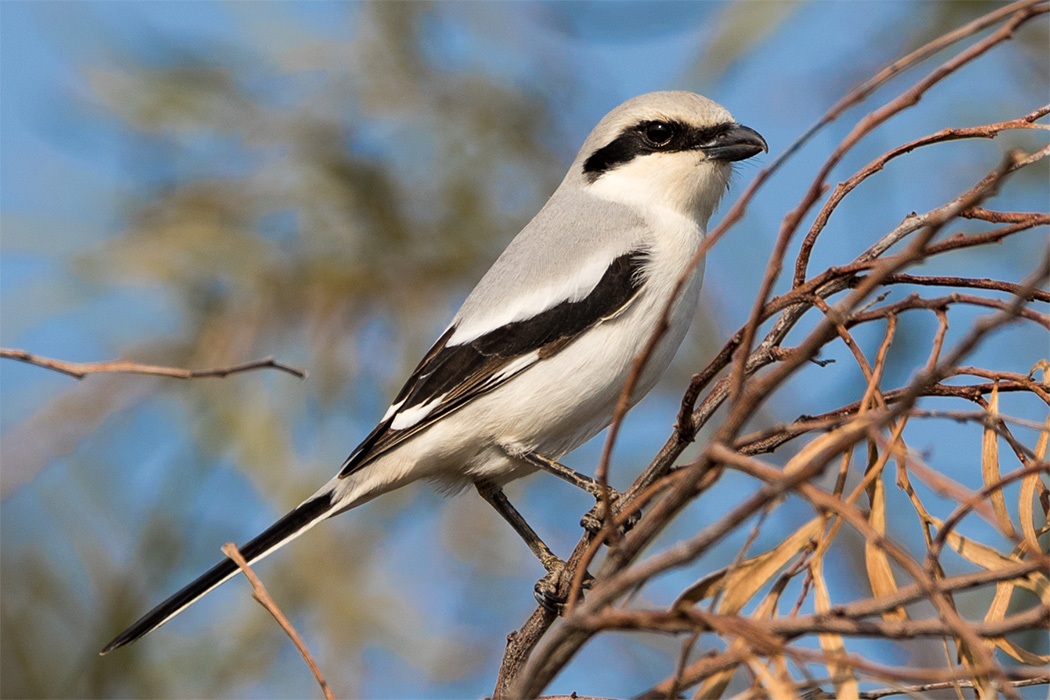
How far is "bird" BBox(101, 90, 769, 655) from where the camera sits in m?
2.53

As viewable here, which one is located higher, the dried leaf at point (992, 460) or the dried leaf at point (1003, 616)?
the dried leaf at point (992, 460)

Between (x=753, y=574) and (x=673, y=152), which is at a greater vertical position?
(x=673, y=152)

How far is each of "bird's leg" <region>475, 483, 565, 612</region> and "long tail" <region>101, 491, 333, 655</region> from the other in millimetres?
442

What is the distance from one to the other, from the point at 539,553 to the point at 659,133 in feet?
4.02

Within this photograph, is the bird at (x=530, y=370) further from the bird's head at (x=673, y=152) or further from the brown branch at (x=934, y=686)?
the brown branch at (x=934, y=686)

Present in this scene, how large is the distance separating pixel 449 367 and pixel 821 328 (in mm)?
1661

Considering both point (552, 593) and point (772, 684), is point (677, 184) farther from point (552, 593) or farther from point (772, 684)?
point (772, 684)

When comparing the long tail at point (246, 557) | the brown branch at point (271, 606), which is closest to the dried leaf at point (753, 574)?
the brown branch at point (271, 606)

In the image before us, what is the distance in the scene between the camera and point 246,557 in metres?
2.53

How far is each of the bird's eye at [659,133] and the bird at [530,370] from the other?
21 cm

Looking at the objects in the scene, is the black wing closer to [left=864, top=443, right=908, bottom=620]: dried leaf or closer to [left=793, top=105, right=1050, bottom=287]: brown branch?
[left=793, top=105, right=1050, bottom=287]: brown branch

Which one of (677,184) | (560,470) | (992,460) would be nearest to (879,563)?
(992,460)

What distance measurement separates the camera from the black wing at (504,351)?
2.56 metres

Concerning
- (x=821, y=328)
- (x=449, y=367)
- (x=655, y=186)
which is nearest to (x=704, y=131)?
(x=655, y=186)
